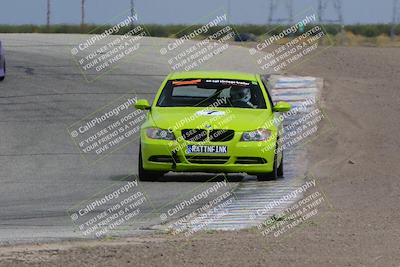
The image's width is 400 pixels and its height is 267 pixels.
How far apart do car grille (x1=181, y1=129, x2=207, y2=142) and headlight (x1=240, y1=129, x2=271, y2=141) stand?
20.8 inches

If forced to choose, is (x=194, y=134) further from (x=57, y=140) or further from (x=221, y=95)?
(x=57, y=140)

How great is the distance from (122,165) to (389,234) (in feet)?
28.8

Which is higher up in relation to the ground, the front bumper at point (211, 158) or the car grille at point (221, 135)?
the car grille at point (221, 135)

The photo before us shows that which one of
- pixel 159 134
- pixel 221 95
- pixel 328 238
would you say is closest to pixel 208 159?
pixel 159 134

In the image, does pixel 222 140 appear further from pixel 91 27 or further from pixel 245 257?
pixel 91 27

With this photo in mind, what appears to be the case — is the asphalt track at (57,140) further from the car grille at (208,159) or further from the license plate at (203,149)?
the license plate at (203,149)

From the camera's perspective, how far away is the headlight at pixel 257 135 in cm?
1600

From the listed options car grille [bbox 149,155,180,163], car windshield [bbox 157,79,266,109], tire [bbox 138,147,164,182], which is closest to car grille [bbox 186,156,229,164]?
car grille [bbox 149,155,180,163]

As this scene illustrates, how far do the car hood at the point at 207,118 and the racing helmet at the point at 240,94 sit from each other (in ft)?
1.51

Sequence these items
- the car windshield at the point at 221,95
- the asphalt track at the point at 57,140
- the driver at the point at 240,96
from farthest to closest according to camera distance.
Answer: the driver at the point at 240,96 < the car windshield at the point at 221,95 < the asphalt track at the point at 57,140

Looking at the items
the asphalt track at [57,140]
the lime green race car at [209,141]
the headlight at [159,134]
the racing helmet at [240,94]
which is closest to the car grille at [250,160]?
the lime green race car at [209,141]

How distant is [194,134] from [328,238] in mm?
5818

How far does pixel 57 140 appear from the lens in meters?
21.4

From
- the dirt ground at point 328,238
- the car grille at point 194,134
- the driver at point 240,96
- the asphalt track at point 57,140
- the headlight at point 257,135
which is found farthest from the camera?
the driver at point 240,96
